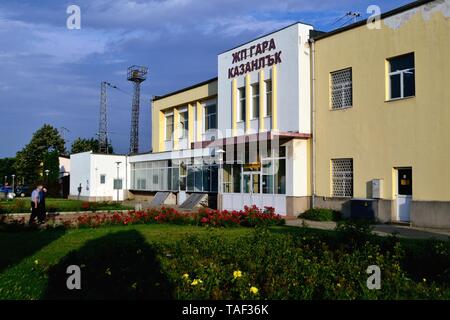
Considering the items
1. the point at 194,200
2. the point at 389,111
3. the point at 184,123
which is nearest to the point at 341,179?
the point at 389,111

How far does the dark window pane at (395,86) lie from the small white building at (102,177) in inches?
1131

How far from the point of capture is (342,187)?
22.8m

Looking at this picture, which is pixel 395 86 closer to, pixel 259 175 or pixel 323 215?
pixel 323 215

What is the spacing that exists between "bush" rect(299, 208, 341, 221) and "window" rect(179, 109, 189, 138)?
56.6 ft

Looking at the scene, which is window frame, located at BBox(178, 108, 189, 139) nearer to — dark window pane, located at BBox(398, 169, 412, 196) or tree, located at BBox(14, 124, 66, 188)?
dark window pane, located at BBox(398, 169, 412, 196)

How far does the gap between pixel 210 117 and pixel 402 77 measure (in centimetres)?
1673

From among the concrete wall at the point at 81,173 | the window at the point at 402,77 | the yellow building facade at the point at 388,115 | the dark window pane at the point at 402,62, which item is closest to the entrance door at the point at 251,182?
the yellow building facade at the point at 388,115

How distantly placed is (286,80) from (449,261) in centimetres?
1814

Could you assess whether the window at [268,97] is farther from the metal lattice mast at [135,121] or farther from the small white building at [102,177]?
the metal lattice mast at [135,121]

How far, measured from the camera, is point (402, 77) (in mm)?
20312

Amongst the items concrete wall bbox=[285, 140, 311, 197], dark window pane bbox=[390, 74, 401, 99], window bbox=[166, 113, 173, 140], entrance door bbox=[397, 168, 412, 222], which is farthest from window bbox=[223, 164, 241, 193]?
window bbox=[166, 113, 173, 140]

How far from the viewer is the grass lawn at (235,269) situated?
6.34m

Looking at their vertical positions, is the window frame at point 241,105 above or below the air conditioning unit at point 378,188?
above
